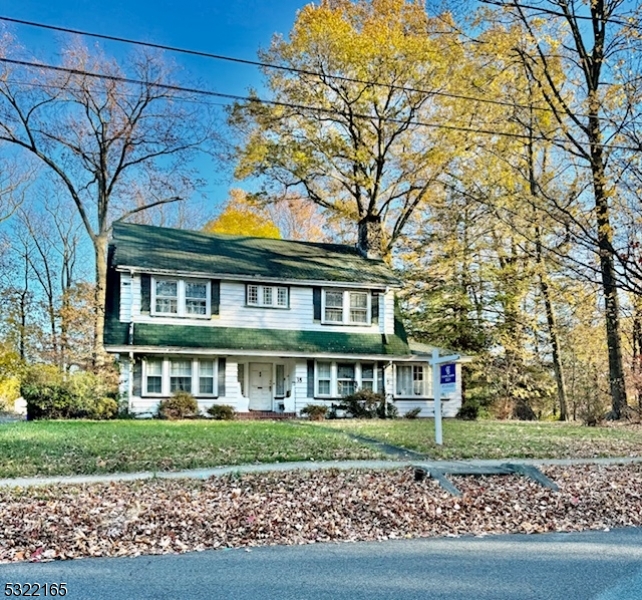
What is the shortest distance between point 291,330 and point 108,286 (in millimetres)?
6700

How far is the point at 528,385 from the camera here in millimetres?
25766

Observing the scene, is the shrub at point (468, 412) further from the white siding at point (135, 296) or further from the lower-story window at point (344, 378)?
the white siding at point (135, 296)

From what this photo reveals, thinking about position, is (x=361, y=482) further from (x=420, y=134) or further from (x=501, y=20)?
(x=420, y=134)

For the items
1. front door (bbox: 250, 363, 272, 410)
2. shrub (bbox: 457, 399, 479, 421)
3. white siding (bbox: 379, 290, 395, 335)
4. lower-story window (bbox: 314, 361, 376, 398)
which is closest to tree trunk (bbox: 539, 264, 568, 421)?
shrub (bbox: 457, 399, 479, 421)

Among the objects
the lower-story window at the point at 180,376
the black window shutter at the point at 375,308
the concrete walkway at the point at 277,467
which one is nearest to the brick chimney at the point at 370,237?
the black window shutter at the point at 375,308

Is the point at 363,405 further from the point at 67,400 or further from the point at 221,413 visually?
the point at 67,400

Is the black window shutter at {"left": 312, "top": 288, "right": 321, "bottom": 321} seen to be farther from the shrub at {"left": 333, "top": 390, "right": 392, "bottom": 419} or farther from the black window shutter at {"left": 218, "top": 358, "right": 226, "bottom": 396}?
the black window shutter at {"left": 218, "top": 358, "right": 226, "bottom": 396}

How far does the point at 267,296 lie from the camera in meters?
21.5

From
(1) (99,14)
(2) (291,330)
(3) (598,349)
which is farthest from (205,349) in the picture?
(3) (598,349)

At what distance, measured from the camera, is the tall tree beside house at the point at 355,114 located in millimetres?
25516

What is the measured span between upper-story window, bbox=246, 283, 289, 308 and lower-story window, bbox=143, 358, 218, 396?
2.58 meters

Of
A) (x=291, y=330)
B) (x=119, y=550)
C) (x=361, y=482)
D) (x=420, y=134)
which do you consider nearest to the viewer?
(x=119, y=550)

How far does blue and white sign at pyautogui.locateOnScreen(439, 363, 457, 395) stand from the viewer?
1218cm

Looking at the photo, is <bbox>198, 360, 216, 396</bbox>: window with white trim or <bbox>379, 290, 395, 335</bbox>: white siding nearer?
<bbox>198, 360, 216, 396</bbox>: window with white trim
